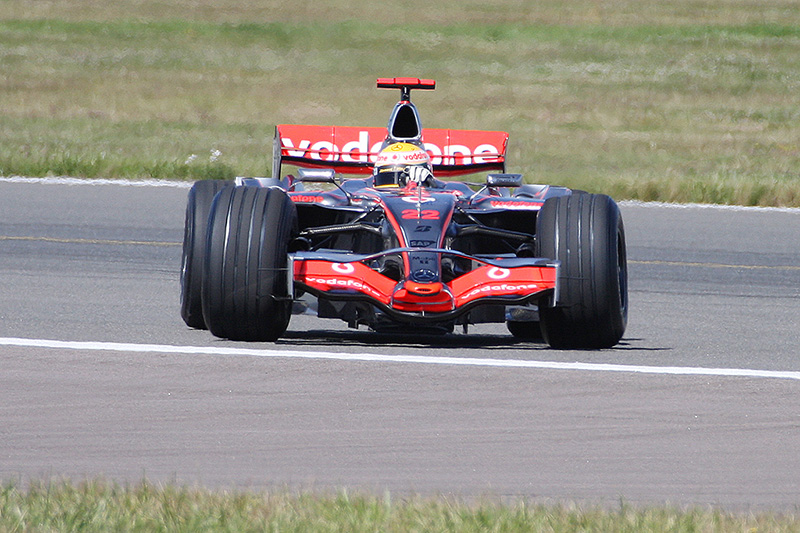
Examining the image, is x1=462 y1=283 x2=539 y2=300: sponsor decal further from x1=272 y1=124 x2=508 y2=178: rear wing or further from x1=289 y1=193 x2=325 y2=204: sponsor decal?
x1=272 y1=124 x2=508 y2=178: rear wing

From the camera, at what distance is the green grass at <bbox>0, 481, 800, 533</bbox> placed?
4.84m

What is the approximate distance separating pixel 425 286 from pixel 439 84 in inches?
914

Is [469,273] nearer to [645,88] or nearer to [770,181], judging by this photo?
[770,181]

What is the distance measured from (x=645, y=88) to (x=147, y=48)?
12192 millimetres

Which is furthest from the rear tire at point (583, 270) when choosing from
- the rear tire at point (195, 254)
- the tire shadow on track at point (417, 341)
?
the rear tire at point (195, 254)

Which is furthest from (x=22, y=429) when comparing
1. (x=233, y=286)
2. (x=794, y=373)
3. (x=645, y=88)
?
(x=645, y=88)

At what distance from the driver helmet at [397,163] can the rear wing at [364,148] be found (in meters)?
1.07

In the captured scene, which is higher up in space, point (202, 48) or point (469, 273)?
point (202, 48)

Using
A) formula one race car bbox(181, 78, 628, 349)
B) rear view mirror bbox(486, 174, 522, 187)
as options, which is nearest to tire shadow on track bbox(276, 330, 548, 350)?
formula one race car bbox(181, 78, 628, 349)

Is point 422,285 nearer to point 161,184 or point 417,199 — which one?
point 417,199

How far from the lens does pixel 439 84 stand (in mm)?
30906

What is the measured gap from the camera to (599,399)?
716cm

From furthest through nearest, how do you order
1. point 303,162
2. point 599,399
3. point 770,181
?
point 770,181 → point 303,162 → point 599,399

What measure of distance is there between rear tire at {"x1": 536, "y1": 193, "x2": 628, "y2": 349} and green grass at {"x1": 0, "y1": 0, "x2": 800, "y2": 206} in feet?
33.1
